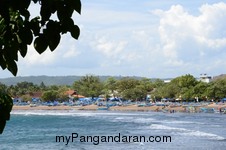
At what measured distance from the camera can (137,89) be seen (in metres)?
126

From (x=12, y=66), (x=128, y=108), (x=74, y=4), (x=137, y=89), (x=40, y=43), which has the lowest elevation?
(x=128, y=108)

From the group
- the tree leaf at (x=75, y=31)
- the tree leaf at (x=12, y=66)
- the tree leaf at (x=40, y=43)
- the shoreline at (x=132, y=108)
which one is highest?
the tree leaf at (x=75, y=31)

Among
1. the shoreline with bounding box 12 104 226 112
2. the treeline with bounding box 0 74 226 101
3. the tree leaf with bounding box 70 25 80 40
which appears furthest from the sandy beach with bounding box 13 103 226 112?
the tree leaf with bounding box 70 25 80 40

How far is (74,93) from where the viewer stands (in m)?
147

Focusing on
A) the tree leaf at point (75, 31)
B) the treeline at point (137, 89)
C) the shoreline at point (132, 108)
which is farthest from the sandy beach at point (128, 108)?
the tree leaf at point (75, 31)

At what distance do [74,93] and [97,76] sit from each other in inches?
455

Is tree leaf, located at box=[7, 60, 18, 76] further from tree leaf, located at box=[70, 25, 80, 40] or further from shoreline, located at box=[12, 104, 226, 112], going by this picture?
shoreline, located at box=[12, 104, 226, 112]

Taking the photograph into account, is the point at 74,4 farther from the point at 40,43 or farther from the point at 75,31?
the point at 40,43

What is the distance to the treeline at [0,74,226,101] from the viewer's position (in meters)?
106

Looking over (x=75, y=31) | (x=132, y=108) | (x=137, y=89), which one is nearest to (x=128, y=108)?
(x=132, y=108)

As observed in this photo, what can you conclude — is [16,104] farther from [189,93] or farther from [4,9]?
[4,9]

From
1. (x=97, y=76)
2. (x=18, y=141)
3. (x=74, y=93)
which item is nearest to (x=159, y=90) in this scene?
(x=97, y=76)

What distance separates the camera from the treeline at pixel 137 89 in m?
106

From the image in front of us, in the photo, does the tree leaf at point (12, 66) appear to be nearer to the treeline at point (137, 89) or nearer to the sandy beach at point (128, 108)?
the sandy beach at point (128, 108)
